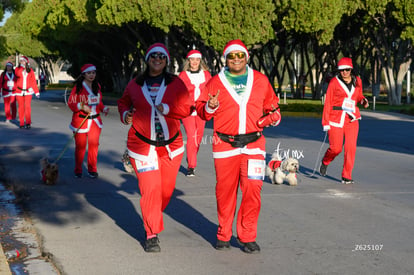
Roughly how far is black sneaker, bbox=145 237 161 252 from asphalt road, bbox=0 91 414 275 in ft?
0.23

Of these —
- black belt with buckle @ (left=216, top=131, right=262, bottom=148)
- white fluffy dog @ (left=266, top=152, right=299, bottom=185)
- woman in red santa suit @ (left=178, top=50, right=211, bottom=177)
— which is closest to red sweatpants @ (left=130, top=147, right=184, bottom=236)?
black belt with buckle @ (left=216, top=131, right=262, bottom=148)

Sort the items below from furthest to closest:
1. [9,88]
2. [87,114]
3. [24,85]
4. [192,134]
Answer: [9,88]
[24,85]
[192,134]
[87,114]

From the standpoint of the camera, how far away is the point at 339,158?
15.6 meters

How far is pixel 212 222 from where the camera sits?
8.75m

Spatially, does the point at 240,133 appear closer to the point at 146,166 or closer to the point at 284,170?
the point at 146,166

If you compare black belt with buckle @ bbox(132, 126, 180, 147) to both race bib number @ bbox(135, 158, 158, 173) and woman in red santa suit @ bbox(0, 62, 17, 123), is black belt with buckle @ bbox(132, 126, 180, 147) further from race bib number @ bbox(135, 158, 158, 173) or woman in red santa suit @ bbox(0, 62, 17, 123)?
woman in red santa suit @ bbox(0, 62, 17, 123)

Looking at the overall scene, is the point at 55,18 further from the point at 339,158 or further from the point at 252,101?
the point at 252,101

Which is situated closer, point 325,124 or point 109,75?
point 325,124

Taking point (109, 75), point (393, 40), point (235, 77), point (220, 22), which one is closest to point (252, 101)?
point (235, 77)

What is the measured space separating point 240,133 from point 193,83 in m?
5.33

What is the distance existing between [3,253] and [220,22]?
29425 millimetres

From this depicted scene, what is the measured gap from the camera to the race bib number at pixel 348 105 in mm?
11852

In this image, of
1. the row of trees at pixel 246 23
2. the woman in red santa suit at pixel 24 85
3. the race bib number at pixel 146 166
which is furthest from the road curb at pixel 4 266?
the row of trees at pixel 246 23

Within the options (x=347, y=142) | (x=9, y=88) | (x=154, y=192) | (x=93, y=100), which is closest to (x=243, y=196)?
(x=154, y=192)
